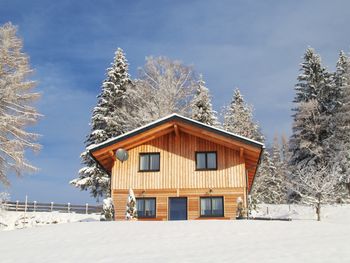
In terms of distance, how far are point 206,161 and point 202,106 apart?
17.0 m

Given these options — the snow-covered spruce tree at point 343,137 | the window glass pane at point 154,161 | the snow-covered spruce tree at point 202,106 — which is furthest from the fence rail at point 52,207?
the snow-covered spruce tree at point 343,137

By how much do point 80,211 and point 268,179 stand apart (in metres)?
22.3

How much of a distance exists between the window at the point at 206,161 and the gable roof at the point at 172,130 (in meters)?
0.90

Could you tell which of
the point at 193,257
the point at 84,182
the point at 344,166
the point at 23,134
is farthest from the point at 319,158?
the point at 193,257

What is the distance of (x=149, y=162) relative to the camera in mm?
23422

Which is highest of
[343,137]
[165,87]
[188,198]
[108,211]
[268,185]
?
[165,87]

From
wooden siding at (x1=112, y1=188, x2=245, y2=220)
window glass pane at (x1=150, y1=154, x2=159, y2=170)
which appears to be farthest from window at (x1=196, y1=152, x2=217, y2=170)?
window glass pane at (x1=150, y1=154, x2=159, y2=170)

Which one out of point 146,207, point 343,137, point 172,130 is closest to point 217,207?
point 146,207

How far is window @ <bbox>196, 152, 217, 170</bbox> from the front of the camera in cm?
2289

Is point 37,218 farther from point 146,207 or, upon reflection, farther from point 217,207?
point 217,207

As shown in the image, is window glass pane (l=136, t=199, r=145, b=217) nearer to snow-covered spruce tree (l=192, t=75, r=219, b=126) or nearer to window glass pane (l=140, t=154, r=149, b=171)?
window glass pane (l=140, t=154, r=149, b=171)

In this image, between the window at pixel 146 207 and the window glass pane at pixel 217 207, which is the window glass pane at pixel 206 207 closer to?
the window glass pane at pixel 217 207

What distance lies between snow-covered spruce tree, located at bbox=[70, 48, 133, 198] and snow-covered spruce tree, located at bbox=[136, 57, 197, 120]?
7.53ft

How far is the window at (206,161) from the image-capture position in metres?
22.9
